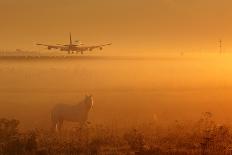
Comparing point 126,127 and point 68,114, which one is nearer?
point 68,114

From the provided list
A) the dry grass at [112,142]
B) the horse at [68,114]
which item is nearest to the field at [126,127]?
the dry grass at [112,142]

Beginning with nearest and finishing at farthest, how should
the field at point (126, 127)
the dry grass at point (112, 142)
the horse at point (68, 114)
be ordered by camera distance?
the dry grass at point (112, 142) → the field at point (126, 127) → the horse at point (68, 114)

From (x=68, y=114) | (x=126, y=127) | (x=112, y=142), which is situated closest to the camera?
(x=112, y=142)

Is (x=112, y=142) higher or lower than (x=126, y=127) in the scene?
lower

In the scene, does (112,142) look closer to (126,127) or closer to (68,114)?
(126,127)

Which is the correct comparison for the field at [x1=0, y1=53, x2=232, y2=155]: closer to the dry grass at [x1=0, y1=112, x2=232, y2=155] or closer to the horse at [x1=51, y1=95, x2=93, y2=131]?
the dry grass at [x1=0, y1=112, x2=232, y2=155]

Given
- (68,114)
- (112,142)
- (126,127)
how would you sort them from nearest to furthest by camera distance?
(112,142)
(68,114)
(126,127)

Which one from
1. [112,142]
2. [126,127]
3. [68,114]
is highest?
[68,114]

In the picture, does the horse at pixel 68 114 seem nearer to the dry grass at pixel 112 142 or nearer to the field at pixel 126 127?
the field at pixel 126 127

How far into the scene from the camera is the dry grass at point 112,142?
59.3ft

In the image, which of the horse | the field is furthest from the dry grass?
the horse

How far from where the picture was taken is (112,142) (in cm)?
1991

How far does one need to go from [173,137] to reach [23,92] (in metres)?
29.1

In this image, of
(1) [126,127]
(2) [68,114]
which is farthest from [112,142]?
(2) [68,114]
